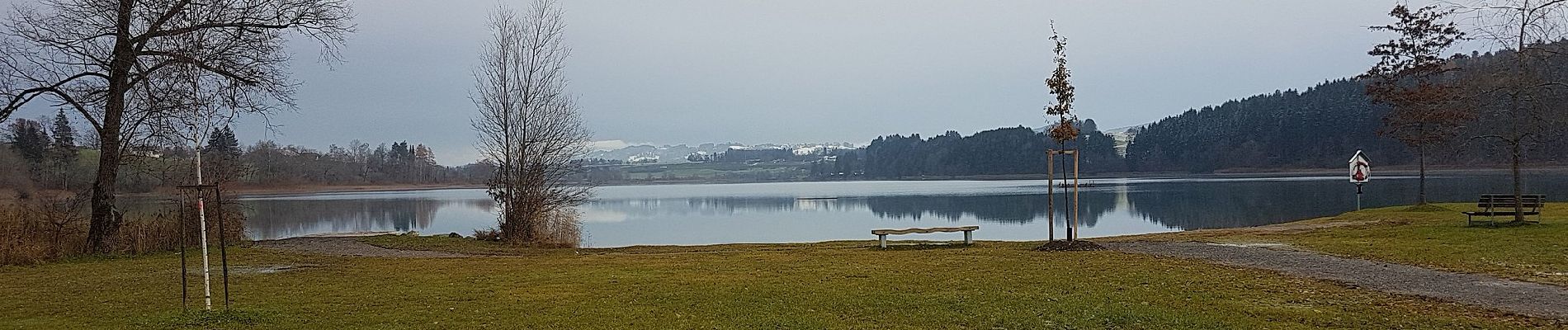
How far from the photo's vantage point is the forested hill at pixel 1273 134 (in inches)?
4107

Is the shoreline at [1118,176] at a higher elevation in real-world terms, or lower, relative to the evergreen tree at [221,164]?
lower

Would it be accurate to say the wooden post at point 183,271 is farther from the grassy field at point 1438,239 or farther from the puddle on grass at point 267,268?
the grassy field at point 1438,239

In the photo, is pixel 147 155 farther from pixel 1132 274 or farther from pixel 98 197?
pixel 1132 274

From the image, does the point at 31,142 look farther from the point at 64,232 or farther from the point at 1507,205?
the point at 1507,205

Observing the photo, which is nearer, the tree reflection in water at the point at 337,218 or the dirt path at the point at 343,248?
the dirt path at the point at 343,248

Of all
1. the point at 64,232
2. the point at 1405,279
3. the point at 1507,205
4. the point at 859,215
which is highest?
the point at 64,232

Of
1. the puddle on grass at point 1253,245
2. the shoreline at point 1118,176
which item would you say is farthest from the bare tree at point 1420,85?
the shoreline at point 1118,176

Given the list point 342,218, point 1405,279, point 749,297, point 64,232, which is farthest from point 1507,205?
point 342,218

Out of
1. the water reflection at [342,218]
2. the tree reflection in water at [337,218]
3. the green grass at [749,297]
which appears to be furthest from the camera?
the tree reflection in water at [337,218]

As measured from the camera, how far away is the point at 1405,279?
1016 cm

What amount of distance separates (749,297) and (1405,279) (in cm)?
683

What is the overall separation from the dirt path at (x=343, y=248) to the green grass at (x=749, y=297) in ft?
9.52

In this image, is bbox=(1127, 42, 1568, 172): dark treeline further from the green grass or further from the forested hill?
the green grass

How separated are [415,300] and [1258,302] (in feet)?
25.5
